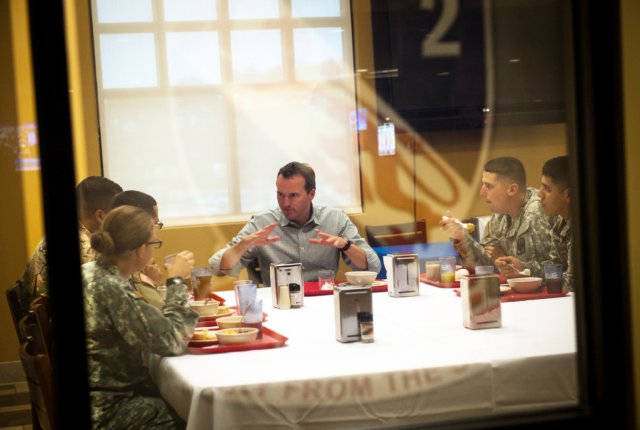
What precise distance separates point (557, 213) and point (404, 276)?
76cm

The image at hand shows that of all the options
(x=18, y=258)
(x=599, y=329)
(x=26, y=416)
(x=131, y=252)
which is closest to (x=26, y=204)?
(x=18, y=258)

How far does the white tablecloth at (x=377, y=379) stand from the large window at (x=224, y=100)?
2729mm

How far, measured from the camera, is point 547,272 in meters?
3.13

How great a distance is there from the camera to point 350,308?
2.39 meters

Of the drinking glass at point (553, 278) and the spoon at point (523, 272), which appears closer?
the drinking glass at point (553, 278)

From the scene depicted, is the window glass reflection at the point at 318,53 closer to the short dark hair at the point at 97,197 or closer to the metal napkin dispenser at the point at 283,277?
the short dark hair at the point at 97,197

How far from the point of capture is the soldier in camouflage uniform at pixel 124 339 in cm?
227

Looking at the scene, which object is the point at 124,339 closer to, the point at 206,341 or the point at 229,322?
the point at 206,341

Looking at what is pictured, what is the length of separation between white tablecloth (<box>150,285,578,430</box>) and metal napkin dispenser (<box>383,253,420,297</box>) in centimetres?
87

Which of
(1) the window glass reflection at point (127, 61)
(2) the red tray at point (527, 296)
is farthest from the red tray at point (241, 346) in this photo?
(1) the window glass reflection at point (127, 61)

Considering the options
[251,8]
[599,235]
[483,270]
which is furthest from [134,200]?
[251,8]

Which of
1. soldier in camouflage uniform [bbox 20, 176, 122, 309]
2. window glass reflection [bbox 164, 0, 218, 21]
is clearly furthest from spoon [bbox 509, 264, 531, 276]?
window glass reflection [bbox 164, 0, 218, 21]

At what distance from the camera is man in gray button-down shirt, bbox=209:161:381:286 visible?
4.13 meters

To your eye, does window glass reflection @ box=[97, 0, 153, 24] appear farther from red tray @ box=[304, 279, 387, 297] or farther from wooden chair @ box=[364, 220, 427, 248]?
red tray @ box=[304, 279, 387, 297]
